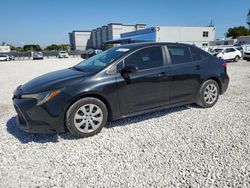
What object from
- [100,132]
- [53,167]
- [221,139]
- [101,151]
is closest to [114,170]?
[101,151]

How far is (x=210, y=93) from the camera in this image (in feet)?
16.4

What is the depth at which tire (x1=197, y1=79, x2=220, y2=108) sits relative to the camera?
4840 mm

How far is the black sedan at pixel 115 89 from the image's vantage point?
3.35 metres

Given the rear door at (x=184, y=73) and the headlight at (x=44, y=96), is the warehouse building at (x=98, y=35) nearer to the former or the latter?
the rear door at (x=184, y=73)

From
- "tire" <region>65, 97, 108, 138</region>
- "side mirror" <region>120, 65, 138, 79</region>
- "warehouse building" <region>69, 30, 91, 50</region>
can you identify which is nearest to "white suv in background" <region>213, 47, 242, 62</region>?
"side mirror" <region>120, 65, 138, 79</region>

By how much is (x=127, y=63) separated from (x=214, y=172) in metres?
2.28

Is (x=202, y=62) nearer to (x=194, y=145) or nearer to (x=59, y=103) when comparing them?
(x=194, y=145)

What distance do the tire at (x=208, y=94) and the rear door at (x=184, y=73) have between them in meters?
0.17

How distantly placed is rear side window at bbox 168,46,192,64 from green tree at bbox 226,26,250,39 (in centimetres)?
8213

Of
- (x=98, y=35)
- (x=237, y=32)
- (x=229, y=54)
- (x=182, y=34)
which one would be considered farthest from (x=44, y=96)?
(x=98, y=35)

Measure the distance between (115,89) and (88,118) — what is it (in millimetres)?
688

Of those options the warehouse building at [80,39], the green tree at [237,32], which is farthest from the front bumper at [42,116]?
the warehouse building at [80,39]

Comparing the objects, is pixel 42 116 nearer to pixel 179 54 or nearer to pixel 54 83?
pixel 54 83

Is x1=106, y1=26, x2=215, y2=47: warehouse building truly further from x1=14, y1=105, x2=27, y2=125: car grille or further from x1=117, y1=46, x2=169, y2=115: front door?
x1=14, y1=105, x2=27, y2=125: car grille
